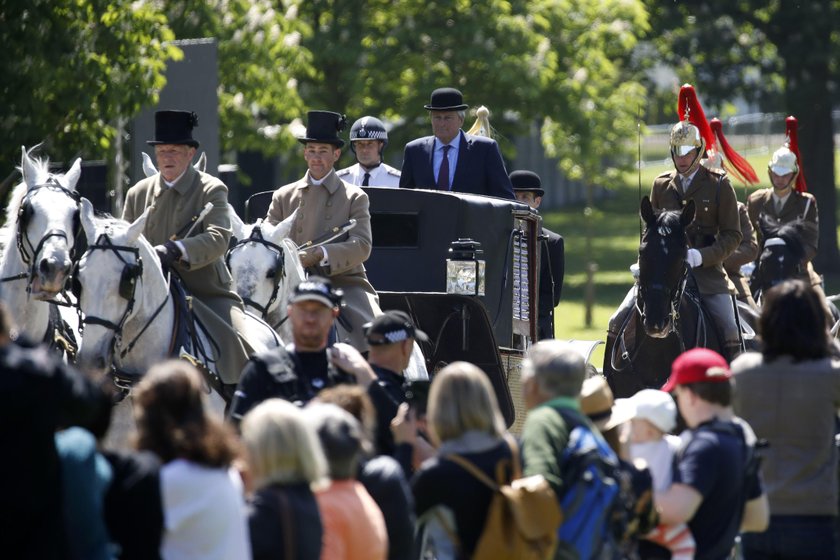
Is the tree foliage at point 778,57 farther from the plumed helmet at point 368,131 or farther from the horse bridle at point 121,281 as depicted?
the horse bridle at point 121,281

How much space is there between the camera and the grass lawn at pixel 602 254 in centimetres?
2958

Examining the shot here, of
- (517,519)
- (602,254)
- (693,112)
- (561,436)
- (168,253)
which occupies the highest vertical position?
(693,112)

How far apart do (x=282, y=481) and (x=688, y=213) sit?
21.2 ft

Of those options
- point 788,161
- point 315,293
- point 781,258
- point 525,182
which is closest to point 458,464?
point 315,293

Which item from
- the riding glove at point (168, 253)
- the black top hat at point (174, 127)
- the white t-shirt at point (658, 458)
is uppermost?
the black top hat at point (174, 127)

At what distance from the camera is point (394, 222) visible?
12.4 meters

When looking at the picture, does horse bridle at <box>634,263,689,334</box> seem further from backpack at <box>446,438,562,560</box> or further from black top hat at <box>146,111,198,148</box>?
backpack at <box>446,438,562,560</box>

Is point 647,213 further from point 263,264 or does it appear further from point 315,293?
point 315,293

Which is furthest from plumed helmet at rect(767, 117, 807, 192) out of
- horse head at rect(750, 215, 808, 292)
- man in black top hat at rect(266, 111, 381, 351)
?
man in black top hat at rect(266, 111, 381, 351)

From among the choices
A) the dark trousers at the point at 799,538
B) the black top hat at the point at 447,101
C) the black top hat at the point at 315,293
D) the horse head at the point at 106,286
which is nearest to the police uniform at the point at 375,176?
the black top hat at the point at 447,101

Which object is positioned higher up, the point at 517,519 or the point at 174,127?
the point at 174,127

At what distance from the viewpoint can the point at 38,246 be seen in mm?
8945

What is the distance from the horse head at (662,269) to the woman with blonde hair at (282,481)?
19.4 ft

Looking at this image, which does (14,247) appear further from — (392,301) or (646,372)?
(646,372)
